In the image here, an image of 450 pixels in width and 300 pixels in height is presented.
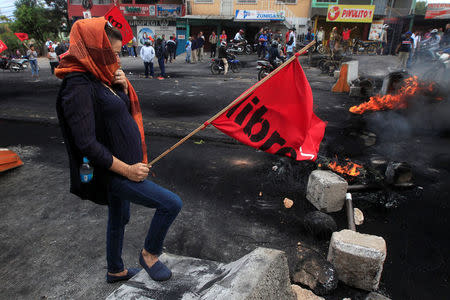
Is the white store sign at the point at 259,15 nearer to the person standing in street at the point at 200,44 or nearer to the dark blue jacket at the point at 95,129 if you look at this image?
the person standing in street at the point at 200,44

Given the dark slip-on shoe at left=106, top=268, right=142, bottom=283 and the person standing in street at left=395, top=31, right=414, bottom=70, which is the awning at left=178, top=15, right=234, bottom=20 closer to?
the person standing in street at left=395, top=31, right=414, bottom=70

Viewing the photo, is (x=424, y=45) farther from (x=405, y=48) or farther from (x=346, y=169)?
(x=346, y=169)

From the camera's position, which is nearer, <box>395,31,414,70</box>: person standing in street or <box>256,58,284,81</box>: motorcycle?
<box>256,58,284,81</box>: motorcycle

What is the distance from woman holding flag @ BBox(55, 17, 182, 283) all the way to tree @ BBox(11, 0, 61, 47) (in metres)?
41.4

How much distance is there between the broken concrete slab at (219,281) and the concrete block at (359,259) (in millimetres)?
907

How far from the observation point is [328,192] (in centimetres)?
384

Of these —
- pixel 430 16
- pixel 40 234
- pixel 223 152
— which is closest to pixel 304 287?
pixel 40 234

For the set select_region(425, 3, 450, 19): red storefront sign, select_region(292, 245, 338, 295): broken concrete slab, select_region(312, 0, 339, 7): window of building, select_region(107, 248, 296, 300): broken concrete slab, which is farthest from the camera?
select_region(312, 0, 339, 7): window of building

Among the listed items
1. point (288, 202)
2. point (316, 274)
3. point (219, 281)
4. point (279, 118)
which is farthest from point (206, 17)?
point (219, 281)

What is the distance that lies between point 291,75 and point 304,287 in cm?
198

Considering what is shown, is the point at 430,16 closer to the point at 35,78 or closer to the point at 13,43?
the point at 35,78

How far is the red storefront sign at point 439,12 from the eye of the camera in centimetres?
2797

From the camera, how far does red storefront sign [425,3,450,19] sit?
28.0 m

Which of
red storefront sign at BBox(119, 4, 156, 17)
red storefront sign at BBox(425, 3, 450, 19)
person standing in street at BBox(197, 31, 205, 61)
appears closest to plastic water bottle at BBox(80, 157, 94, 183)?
person standing in street at BBox(197, 31, 205, 61)
